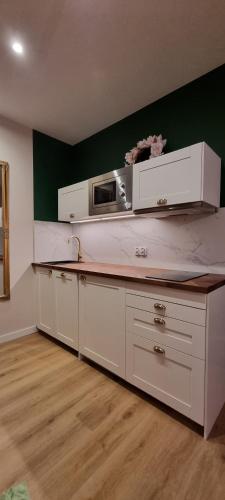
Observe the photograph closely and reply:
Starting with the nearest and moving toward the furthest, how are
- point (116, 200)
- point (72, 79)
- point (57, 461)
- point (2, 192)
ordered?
point (57, 461) < point (72, 79) < point (116, 200) < point (2, 192)

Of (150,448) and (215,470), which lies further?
(150,448)

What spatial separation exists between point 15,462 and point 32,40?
254 centimetres

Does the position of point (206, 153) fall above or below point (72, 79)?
below

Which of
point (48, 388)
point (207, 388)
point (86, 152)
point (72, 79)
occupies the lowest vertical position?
point (48, 388)

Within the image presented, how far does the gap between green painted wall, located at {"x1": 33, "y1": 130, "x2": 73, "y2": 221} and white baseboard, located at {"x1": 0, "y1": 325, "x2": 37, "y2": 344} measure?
4.42ft

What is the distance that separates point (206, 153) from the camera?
4.83 ft

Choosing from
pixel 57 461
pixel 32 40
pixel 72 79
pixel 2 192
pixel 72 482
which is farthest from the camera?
pixel 2 192

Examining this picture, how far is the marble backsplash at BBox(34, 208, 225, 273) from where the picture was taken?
1767 millimetres

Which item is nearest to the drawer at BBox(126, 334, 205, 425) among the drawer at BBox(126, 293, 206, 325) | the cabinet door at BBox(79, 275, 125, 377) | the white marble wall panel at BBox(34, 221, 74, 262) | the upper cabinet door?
the cabinet door at BBox(79, 275, 125, 377)

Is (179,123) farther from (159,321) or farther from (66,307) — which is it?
(66,307)

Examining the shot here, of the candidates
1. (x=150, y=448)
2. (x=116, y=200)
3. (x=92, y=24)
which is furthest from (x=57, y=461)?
(x=92, y=24)

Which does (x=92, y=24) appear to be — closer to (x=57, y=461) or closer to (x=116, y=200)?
(x=116, y=200)

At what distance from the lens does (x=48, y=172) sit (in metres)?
2.84

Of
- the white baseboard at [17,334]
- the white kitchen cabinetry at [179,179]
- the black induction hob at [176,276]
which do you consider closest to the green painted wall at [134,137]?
the white kitchen cabinetry at [179,179]
